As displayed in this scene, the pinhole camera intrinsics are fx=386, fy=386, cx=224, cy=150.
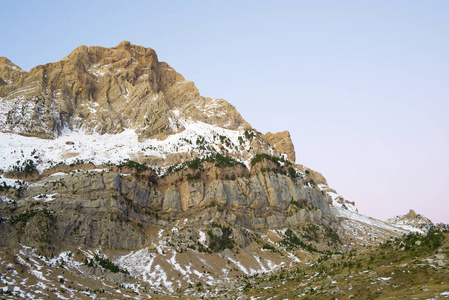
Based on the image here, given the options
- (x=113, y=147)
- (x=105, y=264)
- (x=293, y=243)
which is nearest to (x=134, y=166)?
(x=113, y=147)

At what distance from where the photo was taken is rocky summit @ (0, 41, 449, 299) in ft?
229

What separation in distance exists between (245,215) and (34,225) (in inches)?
2974

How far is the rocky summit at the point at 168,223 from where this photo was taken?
229 ft

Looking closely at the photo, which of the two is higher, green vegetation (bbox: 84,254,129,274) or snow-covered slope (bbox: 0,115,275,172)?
snow-covered slope (bbox: 0,115,275,172)

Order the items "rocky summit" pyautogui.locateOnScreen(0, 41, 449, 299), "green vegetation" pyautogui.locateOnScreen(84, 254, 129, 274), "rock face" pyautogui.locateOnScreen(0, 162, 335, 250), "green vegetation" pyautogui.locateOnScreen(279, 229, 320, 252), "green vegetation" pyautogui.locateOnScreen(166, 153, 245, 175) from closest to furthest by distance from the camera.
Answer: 1. "rocky summit" pyautogui.locateOnScreen(0, 41, 449, 299)
2. "green vegetation" pyautogui.locateOnScreen(84, 254, 129, 274)
3. "rock face" pyautogui.locateOnScreen(0, 162, 335, 250)
4. "green vegetation" pyautogui.locateOnScreen(279, 229, 320, 252)
5. "green vegetation" pyautogui.locateOnScreen(166, 153, 245, 175)

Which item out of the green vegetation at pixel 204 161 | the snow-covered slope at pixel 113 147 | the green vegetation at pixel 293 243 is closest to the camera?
the green vegetation at pixel 293 243

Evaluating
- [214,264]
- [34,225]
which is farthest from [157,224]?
[34,225]

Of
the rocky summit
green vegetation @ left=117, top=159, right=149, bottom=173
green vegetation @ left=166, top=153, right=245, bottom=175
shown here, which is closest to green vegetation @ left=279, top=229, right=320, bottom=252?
the rocky summit

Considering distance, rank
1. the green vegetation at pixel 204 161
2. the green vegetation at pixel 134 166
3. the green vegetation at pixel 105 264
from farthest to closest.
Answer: the green vegetation at pixel 204 161, the green vegetation at pixel 134 166, the green vegetation at pixel 105 264

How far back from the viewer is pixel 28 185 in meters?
133

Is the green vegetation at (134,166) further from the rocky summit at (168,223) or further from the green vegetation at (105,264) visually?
the green vegetation at (105,264)

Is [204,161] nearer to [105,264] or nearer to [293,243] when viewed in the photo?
[293,243]

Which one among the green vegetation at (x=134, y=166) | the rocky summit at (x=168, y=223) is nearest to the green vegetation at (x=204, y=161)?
the rocky summit at (x=168, y=223)

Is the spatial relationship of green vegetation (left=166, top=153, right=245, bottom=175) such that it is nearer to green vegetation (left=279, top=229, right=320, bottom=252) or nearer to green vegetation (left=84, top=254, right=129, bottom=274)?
green vegetation (left=279, top=229, right=320, bottom=252)
